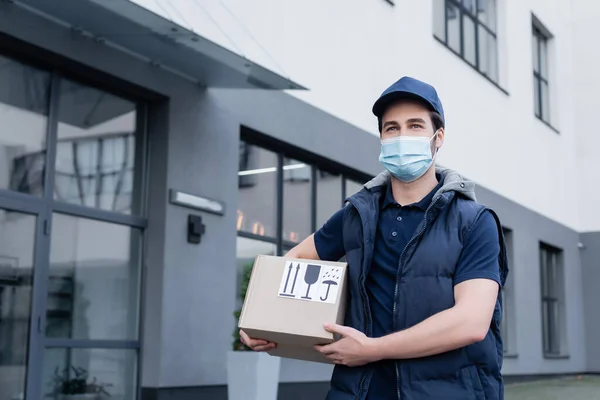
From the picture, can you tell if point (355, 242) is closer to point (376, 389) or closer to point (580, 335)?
point (376, 389)

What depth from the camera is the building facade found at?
17.9 ft

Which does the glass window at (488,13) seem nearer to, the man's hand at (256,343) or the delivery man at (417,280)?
the delivery man at (417,280)

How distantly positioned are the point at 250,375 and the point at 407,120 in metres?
3.99

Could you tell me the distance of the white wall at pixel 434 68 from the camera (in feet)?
23.9

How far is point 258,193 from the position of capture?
757cm

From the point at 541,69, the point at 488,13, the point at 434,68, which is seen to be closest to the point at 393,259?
the point at 434,68

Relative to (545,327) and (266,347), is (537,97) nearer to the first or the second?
(545,327)

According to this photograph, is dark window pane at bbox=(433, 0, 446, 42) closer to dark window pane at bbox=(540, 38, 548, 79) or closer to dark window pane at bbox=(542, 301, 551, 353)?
dark window pane at bbox=(540, 38, 548, 79)

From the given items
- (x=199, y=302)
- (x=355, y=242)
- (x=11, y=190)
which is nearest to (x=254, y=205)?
(x=199, y=302)

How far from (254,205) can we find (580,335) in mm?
9221

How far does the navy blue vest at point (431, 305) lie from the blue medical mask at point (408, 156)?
13 centimetres

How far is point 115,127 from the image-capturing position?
20.4 ft

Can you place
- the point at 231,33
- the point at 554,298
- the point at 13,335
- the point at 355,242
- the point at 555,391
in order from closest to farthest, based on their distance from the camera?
the point at 355,242
the point at 13,335
the point at 231,33
the point at 555,391
the point at 554,298

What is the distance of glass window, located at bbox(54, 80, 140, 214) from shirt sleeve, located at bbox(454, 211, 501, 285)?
13.1ft
